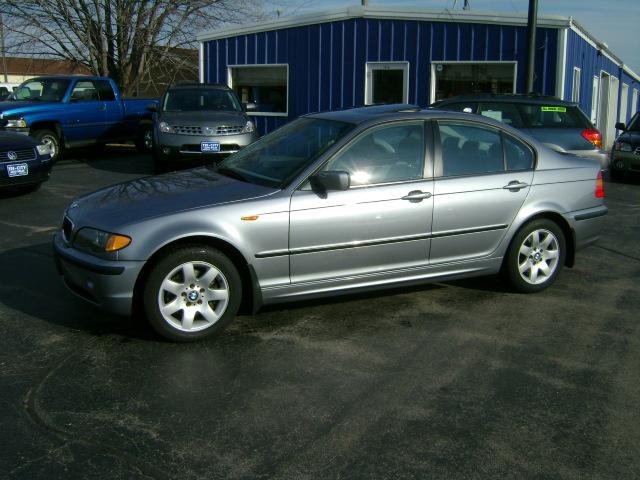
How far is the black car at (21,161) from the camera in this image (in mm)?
9891

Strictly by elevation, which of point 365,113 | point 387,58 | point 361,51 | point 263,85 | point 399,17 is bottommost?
point 365,113

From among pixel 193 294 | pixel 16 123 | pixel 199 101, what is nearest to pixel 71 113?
pixel 16 123

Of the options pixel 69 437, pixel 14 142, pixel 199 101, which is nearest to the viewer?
pixel 69 437

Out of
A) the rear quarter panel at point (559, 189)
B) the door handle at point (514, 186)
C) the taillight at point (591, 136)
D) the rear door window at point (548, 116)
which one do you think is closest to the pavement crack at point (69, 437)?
the rear quarter panel at point (559, 189)

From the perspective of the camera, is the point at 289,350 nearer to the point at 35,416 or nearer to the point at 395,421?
the point at 395,421

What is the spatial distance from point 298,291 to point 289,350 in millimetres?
497

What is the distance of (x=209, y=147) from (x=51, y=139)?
14.1 feet

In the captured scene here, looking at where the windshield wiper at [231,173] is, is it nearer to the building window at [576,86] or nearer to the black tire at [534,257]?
the black tire at [534,257]

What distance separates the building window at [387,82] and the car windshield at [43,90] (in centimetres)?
643

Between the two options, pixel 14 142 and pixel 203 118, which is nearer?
pixel 14 142

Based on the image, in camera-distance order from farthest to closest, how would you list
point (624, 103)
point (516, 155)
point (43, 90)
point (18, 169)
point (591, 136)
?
point (624, 103) → point (43, 90) → point (591, 136) → point (18, 169) → point (516, 155)

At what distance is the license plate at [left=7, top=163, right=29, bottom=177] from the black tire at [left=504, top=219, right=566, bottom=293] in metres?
7.14

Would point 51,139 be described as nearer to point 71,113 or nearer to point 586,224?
point 71,113

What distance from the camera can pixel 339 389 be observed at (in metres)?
4.09
